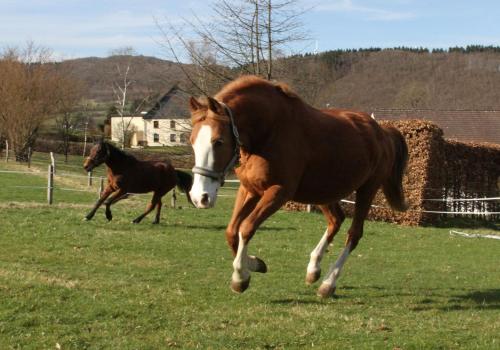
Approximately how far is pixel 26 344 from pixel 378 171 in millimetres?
4550

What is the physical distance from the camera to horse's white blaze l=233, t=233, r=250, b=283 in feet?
19.8

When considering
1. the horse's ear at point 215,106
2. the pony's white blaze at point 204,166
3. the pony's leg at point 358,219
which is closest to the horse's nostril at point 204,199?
the pony's white blaze at point 204,166

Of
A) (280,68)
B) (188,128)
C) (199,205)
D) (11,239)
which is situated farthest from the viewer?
(188,128)

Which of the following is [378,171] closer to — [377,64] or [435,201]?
[435,201]

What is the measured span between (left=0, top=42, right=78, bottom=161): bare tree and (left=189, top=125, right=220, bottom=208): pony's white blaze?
41625 mm

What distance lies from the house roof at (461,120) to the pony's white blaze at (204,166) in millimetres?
42932

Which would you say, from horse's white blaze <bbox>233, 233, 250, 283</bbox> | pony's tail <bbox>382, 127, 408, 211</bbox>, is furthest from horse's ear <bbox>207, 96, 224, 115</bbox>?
pony's tail <bbox>382, 127, 408, 211</bbox>

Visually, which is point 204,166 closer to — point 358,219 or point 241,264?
point 241,264

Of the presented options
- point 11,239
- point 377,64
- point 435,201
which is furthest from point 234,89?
point 377,64

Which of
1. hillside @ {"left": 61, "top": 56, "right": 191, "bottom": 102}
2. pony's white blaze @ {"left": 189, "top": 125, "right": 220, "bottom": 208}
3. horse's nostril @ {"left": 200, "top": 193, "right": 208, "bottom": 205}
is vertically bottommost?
horse's nostril @ {"left": 200, "top": 193, "right": 208, "bottom": 205}

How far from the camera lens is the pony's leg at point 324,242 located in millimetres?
7238

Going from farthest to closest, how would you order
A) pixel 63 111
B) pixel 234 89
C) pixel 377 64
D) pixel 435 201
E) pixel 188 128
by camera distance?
pixel 377 64
pixel 63 111
pixel 188 128
pixel 435 201
pixel 234 89

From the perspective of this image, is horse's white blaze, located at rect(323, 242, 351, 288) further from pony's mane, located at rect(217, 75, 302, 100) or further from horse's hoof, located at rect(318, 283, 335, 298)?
pony's mane, located at rect(217, 75, 302, 100)

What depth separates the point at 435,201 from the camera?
758 inches
